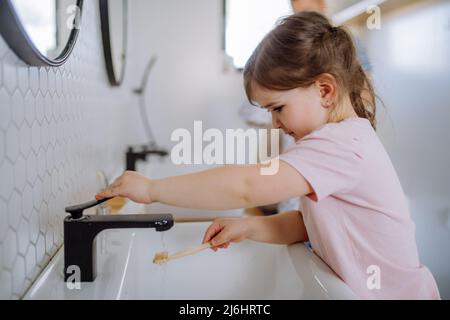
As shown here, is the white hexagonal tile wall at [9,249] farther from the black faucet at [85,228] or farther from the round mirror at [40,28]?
the round mirror at [40,28]

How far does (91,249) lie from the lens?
46 cm

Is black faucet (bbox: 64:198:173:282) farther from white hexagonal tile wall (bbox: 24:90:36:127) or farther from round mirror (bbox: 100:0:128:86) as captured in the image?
round mirror (bbox: 100:0:128:86)

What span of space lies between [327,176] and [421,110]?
0.73m

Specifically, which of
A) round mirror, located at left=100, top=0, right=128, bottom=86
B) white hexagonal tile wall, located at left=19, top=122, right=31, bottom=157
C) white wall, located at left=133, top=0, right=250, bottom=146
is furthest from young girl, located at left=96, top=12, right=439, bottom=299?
white wall, located at left=133, top=0, right=250, bottom=146

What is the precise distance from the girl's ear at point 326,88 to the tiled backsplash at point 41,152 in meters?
0.36

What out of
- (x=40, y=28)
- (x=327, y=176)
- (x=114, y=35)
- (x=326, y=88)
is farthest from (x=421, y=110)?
(x=40, y=28)

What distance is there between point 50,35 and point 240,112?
4.20ft

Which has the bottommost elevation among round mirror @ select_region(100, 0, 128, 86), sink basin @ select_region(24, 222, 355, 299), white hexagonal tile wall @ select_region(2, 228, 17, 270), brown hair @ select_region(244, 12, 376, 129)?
sink basin @ select_region(24, 222, 355, 299)

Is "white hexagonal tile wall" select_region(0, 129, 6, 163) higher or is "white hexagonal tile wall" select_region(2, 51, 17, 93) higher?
"white hexagonal tile wall" select_region(2, 51, 17, 93)

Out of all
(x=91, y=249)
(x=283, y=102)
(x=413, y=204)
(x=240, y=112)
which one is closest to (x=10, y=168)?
(x=91, y=249)

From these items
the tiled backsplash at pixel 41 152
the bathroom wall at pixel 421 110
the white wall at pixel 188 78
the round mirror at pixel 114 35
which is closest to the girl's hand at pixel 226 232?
the tiled backsplash at pixel 41 152

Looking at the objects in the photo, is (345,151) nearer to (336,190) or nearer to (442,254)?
(336,190)

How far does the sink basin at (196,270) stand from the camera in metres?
0.47

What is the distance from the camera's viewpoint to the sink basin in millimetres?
471
